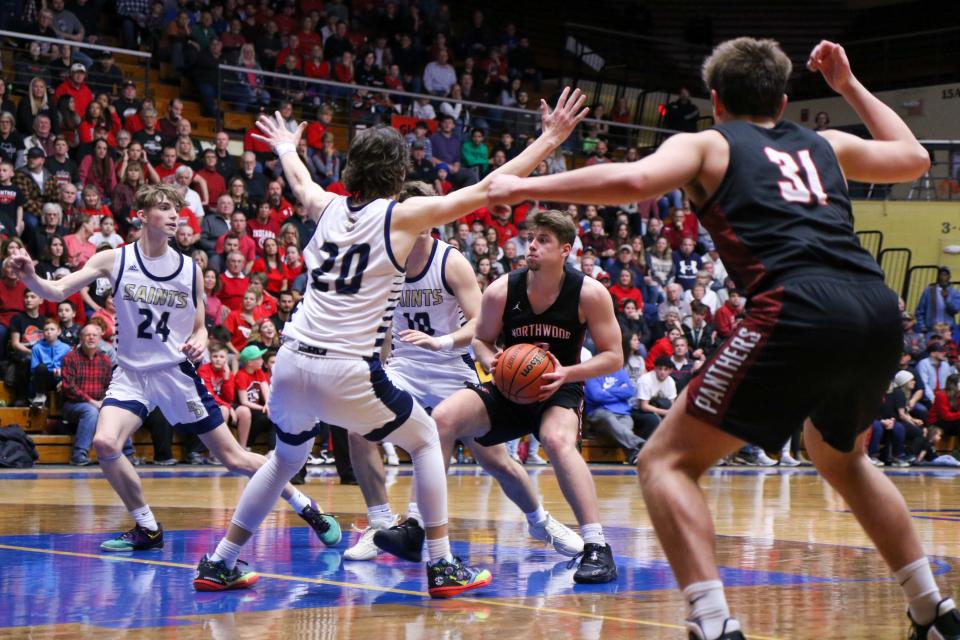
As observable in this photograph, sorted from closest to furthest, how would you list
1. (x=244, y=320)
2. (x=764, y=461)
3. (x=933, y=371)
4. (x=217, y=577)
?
(x=217, y=577) < (x=244, y=320) < (x=764, y=461) < (x=933, y=371)

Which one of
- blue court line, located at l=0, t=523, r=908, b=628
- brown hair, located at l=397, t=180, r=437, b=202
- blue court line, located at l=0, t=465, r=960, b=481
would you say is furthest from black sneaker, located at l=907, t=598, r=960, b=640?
blue court line, located at l=0, t=465, r=960, b=481

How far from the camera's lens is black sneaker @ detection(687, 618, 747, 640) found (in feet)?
11.7

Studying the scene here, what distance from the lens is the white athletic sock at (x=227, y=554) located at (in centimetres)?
549

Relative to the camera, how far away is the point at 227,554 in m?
5.50

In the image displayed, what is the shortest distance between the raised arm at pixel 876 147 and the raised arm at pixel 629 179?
65 centimetres

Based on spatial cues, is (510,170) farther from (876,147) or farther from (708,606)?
(708,606)

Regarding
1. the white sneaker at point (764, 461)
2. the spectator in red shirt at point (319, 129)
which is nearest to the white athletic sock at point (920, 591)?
the white sneaker at point (764, 461)

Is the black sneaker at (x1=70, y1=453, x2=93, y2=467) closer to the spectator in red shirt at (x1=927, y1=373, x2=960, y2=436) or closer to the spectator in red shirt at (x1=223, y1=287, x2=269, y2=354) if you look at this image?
the spectator in red shirt at (x1=223, y1=287, x2=269, y2=354)

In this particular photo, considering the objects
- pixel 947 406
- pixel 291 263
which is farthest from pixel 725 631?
pixel 947 406

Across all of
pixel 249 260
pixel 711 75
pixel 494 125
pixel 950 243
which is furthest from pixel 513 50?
pixel 711 75

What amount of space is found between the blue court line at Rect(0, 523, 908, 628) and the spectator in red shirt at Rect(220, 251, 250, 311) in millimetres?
8311

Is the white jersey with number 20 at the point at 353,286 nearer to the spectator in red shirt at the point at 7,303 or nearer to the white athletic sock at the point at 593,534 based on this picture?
the white athletic sock at the point at 593,534

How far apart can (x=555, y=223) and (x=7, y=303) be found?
9.55m

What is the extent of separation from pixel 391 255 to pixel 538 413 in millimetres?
1673
